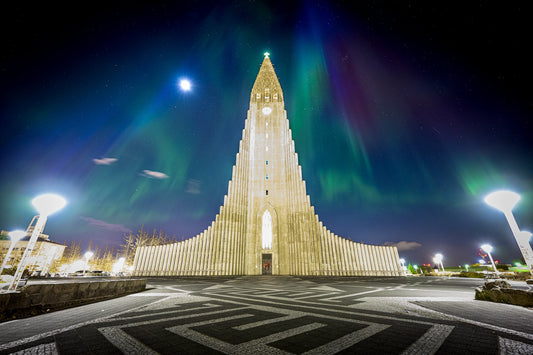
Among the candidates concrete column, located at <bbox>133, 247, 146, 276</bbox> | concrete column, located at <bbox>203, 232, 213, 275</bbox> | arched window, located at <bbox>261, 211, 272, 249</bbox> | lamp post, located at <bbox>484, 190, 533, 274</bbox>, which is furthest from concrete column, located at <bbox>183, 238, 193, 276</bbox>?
lamp post, located at <bbox>484, 190, 533, 274</bbox>

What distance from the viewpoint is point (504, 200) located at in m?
6.59

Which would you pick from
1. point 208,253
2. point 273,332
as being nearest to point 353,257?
point 208,253

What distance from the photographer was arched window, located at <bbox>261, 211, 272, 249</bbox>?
92.3 ft

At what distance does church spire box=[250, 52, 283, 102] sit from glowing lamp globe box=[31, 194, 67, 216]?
3354 cm

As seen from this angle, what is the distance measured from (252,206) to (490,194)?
24.8 m

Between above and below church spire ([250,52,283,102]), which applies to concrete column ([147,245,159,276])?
below

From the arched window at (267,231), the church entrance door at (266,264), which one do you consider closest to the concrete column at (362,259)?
the church entrance door at (266,264)

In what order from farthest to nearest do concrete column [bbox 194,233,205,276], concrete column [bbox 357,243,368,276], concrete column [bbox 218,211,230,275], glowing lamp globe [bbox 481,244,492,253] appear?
1. concrete column [bbox 357,243,368,276]
2. concrete column [bbox 218,211,230,275]
3. concrete column [bbox 194,233,205,276]
4. glowing lamp globe [bbox 481,244,492,253]

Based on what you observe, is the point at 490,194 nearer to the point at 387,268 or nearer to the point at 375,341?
the point at 375,341

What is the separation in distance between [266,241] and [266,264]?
3.06 metres

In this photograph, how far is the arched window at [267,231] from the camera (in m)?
28.1

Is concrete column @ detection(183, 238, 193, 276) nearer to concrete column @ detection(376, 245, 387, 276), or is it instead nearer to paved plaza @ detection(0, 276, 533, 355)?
paved plaza @ detection(0, 276, 533, 355)

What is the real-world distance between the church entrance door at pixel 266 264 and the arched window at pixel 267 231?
1339 millimetres

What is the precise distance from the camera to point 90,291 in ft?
21.2
